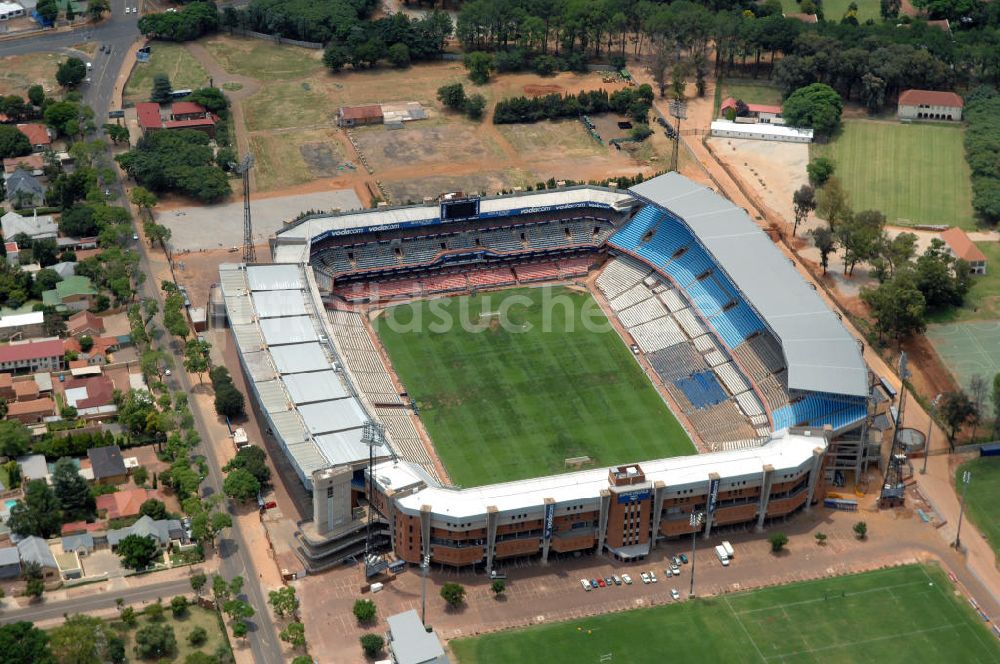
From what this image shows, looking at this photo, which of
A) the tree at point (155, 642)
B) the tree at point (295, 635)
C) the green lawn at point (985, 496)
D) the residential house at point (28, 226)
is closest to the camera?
the tree at point (155, 642)

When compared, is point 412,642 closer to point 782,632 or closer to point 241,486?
point 241,486

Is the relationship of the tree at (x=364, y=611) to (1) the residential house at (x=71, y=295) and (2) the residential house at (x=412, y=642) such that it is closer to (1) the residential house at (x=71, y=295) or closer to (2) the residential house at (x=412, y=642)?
(2) the residential house at (x=412, y=642)

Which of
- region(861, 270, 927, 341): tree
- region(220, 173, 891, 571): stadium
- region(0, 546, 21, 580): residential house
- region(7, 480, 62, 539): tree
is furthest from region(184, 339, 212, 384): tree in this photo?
region(861, 270, 927, 341): tree

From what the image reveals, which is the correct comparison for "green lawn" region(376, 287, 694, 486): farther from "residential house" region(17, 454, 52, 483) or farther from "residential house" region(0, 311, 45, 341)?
"residential house" region(0, 311, 45, 341)

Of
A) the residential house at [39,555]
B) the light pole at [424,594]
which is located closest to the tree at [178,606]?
the residential house at [39,555]

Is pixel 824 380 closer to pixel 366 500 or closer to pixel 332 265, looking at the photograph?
pixel 366 500

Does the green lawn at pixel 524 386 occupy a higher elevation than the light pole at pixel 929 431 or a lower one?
higher
